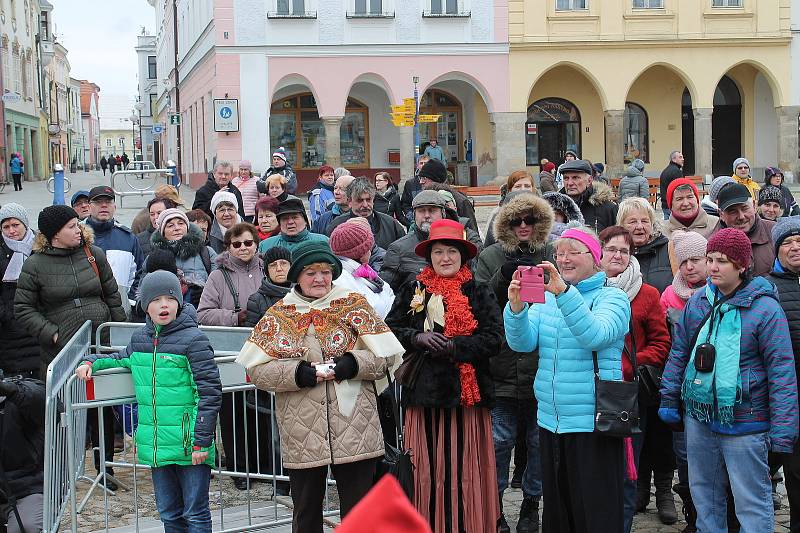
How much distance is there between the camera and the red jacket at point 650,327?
622 cm

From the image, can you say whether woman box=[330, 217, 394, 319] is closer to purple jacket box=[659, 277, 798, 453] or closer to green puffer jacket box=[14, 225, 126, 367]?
green puffer jacket box=[14, 225, 126, 367]

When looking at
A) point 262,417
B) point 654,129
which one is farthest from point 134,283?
point 654,129

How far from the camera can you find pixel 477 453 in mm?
6043

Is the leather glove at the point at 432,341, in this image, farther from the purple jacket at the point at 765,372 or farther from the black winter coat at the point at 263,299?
the black winter coat at the point at 263,299

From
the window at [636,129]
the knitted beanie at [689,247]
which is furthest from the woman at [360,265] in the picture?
the window at [636,129]

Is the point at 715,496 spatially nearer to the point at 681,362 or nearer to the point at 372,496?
the point at 681,362

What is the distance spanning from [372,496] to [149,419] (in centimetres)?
440

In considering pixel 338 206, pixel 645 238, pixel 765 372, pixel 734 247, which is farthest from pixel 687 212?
pixel 338 206

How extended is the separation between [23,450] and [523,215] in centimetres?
329

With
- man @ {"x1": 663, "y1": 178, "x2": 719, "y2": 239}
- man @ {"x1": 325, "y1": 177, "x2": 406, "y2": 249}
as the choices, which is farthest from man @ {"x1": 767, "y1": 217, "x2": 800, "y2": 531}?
man @ {"x1": 325, "y1": 177, "x2": 406, "y2": 249}

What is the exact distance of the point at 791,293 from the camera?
19.8 feet

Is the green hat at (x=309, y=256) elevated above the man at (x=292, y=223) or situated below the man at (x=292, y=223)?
below

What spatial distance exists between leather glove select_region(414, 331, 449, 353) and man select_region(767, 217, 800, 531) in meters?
1.95

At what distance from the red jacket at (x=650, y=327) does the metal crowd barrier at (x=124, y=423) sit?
2220 mm
